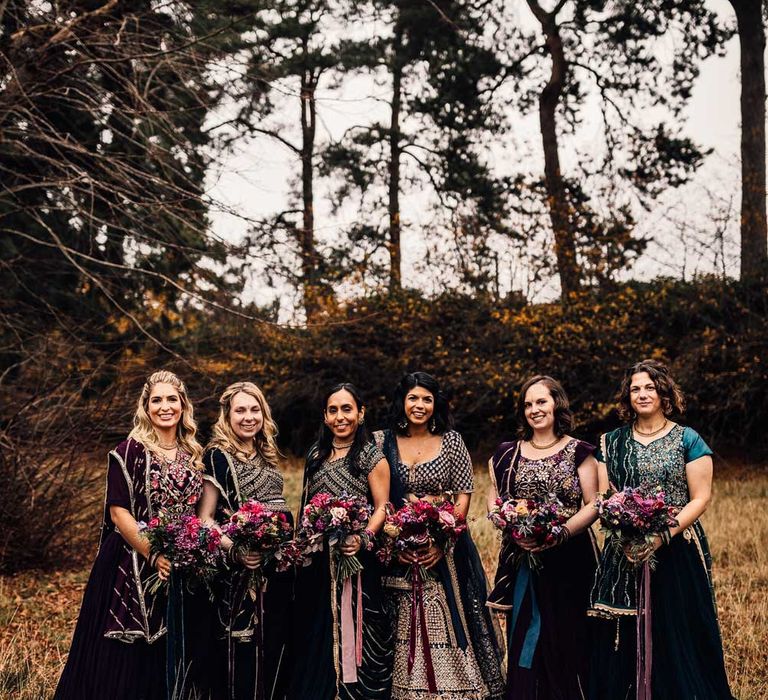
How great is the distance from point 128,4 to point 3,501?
17.1 ft

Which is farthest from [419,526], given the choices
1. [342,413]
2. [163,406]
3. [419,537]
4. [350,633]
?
[163,406]

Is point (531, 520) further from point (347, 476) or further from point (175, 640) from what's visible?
point (175, 640)

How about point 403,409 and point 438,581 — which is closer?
point 438,581

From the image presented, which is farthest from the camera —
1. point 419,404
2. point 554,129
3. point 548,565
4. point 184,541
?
point 554,129

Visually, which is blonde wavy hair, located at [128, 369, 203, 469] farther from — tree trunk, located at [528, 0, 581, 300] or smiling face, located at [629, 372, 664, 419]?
tree trunk, located at [528, 0, 581, 300]

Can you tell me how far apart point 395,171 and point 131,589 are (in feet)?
53.3

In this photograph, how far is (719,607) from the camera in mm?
7328

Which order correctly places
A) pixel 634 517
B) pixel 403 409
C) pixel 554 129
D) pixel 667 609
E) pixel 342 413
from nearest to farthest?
1. pixel 634 517
2. pixel 667 609
3. pixel 342 413
4. pixel 403 409
5. pixel 554 129

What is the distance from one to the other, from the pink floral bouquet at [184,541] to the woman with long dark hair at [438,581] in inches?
43.3

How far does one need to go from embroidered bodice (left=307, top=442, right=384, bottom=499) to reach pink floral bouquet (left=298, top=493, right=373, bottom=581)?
387 millimetres

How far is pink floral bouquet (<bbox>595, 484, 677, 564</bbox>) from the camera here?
4324 millimetres

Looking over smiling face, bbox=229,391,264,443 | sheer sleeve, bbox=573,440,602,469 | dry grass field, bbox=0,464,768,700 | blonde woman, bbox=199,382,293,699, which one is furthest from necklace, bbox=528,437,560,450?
dry grass field, bbox=0,464,768,700

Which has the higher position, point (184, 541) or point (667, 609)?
point (184, 541)

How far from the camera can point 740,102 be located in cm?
1614
